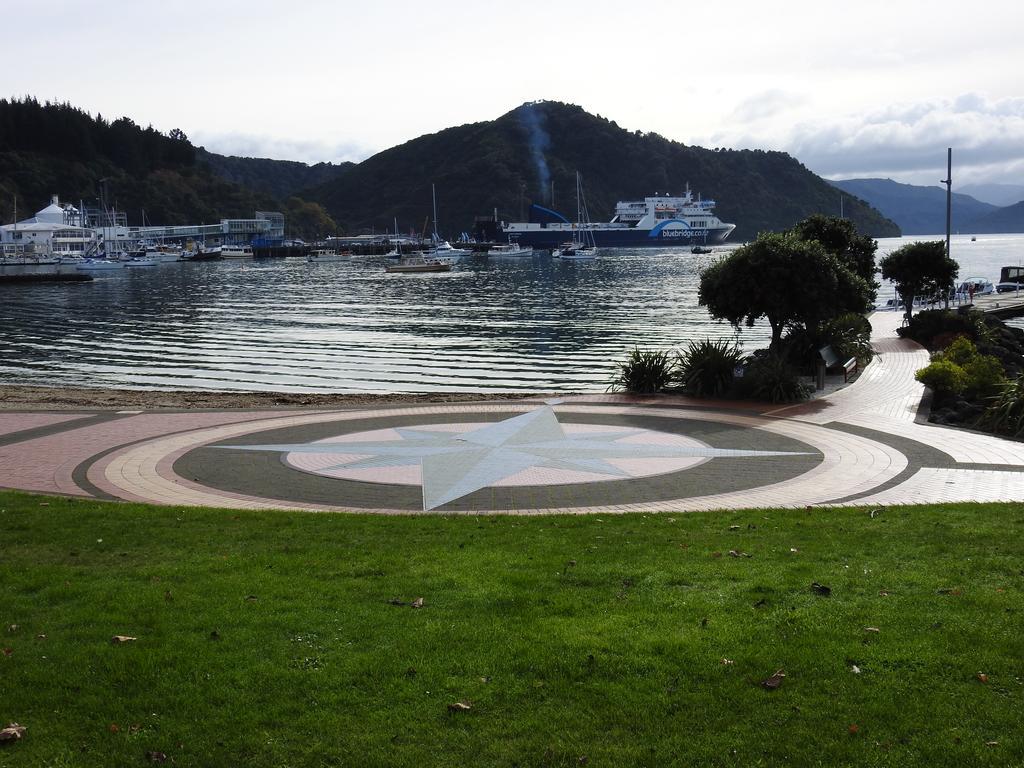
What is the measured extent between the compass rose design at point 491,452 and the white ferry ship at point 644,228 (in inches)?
6943

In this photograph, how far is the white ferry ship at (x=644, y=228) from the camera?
192875 millimetres

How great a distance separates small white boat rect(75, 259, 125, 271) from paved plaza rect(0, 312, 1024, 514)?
126 metres

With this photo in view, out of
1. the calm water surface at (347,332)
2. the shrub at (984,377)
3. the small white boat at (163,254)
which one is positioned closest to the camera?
the shrub at (984,377)

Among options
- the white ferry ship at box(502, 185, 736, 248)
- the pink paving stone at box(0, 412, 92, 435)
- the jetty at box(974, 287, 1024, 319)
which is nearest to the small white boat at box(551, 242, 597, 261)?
the white ferry ship at box(502, 185, 736, 248)

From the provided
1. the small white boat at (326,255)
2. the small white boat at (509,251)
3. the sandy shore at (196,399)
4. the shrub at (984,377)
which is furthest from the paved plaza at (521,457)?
the small white boat at (509,251)

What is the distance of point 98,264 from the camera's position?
13700 cm

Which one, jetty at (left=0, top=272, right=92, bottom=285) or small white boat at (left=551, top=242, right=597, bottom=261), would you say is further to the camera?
small white boat at (left=551, top=242, right=597, bottom=261)

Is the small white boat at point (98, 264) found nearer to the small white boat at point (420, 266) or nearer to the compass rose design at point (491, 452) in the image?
the small white boat at point (420, 266)

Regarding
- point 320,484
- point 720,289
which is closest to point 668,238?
point 720,289

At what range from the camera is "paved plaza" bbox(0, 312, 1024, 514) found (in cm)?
1320

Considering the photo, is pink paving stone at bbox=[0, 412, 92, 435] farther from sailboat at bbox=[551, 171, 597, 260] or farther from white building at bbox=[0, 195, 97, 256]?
white building at bbox=[0, 195, 97, 256]

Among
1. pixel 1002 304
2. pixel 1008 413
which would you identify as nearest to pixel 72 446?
pixel 1008 413

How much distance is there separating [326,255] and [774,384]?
6812 inches

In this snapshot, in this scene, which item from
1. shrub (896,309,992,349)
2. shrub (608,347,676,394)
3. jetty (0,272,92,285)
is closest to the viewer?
shrub (608,347,676,394)
